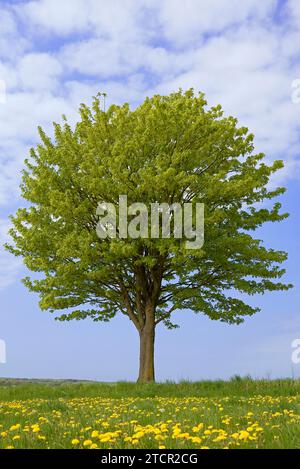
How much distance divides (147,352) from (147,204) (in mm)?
7166

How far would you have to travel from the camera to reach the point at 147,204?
23.2 metres

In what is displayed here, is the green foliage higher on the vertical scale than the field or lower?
higher

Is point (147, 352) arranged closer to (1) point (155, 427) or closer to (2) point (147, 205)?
(2) point (147, 205)

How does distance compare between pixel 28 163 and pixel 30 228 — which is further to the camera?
pixel 28 163

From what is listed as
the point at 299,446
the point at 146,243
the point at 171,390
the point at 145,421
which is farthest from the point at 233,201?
the point at 299,446

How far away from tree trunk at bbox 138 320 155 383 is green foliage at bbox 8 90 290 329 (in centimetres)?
89

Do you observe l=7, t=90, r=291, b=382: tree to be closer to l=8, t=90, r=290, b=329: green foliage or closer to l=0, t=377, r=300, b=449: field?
l=8, t=90, r=290, b=329: green foliage

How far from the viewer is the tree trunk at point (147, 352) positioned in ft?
78.1

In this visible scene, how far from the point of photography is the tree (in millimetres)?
23109

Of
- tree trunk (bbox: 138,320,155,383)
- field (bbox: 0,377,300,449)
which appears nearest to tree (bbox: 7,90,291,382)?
tree trunk (bbox: 138,320,155,383)

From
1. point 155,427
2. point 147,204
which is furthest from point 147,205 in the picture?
point 155,427

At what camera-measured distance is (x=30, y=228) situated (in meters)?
25.5

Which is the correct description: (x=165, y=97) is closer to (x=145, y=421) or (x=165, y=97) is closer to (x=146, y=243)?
(x=146, y=243)

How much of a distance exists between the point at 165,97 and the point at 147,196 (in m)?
7.21
